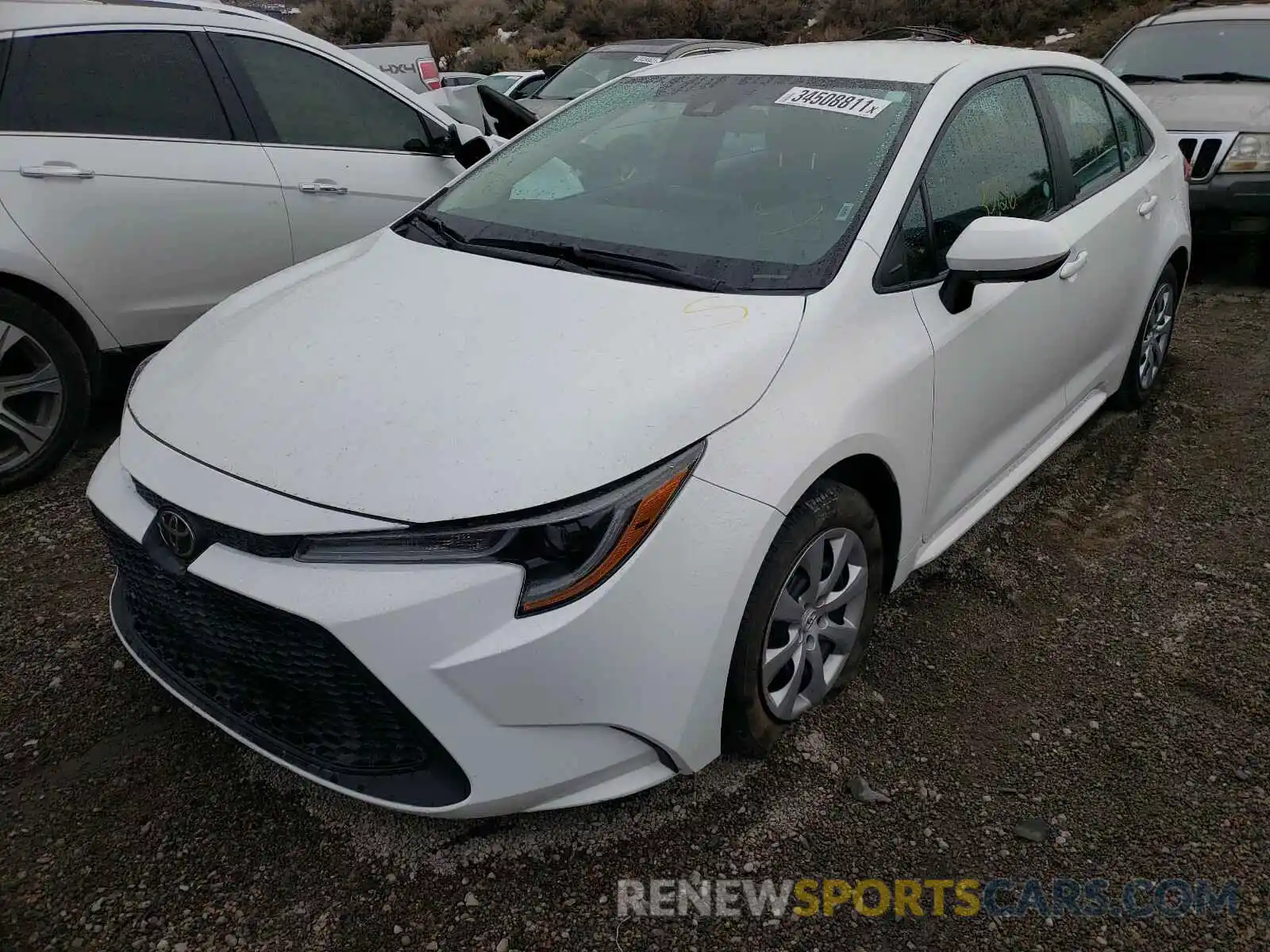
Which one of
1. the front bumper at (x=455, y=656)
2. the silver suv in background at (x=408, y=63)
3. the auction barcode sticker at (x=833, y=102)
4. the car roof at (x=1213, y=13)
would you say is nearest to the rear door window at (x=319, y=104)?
the auction barcode sticker at (x=833, y=102)

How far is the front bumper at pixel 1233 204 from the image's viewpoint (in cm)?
574

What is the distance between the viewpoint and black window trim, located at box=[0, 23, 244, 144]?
337cm

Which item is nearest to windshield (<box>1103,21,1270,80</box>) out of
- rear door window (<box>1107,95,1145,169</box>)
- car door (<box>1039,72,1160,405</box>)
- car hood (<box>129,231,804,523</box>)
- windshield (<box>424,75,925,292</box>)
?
rear door window (<box>1107,95,1145,169</box>)

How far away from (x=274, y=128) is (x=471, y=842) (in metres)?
3.17

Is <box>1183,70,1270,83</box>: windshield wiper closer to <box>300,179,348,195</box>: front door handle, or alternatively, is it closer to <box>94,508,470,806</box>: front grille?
<box>300,179,348,195</box>: front door handle

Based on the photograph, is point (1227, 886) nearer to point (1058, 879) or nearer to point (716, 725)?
point (1058, 879)

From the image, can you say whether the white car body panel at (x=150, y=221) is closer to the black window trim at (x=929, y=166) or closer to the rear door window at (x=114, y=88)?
the rear door window at (x=114, y=88)

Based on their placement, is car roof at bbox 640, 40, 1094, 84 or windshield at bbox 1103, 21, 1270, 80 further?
windshield at bbox 1103, 21, 1270, 80

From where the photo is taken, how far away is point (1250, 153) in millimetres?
5777

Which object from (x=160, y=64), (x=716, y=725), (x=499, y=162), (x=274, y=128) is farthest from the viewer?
(x=274, y=128)

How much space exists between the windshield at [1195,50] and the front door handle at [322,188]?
5.83m

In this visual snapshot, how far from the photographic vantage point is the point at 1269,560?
3127 mm

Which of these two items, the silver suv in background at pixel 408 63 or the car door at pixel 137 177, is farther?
the silver suv in background at pixel 408 63

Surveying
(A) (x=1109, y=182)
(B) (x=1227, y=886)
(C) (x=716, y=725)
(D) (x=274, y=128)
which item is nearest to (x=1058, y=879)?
(B) (x=1227, y=886)
